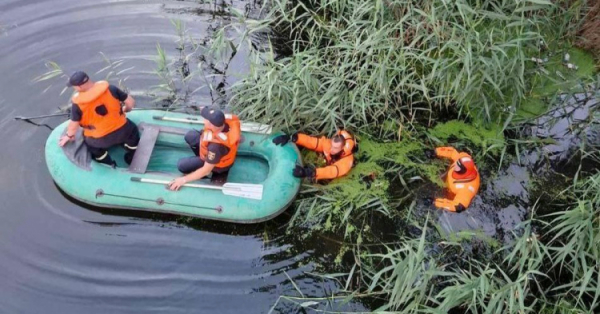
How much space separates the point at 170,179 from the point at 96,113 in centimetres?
89

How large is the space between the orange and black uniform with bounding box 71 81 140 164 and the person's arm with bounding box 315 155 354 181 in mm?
1863

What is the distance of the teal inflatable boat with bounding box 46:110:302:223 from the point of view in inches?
184

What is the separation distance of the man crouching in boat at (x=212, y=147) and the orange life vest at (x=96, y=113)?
680 millimetres

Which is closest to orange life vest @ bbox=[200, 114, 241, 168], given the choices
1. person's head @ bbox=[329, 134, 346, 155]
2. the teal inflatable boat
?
the teal inflatable boat

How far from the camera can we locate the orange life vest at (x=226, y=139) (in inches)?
176

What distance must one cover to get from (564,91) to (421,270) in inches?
114

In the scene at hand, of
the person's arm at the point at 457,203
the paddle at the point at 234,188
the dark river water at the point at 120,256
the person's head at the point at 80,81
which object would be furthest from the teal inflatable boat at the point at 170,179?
the person's arm at the point at 457,203

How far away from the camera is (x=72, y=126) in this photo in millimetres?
4660

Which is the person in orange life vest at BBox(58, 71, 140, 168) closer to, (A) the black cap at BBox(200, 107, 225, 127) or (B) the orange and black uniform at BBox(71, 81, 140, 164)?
(B) the orange and black uniform at BBox(71, 81, 140, 164)

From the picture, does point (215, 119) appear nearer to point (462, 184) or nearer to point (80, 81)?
point (80, 81)

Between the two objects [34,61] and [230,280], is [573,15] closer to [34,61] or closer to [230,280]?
[230,280]

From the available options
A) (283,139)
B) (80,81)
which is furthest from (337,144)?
(80,81)

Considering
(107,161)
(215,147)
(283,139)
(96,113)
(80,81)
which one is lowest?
(107,161)

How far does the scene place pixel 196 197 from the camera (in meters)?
4.67
